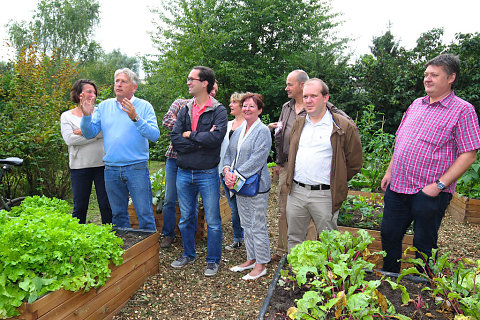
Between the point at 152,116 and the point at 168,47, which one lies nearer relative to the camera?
the point at 152,116

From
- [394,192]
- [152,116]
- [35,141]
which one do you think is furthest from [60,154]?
[394,192]

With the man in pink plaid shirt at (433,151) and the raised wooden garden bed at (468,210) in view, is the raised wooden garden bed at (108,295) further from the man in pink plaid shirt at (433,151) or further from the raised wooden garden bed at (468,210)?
the raised wooden garden bed at (468,210)

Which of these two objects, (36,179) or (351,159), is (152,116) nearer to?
(351,159)

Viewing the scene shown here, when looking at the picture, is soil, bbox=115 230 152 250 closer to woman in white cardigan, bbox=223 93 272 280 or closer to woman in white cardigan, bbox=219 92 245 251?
woman in white cardigan, bbox=223 93 272 280

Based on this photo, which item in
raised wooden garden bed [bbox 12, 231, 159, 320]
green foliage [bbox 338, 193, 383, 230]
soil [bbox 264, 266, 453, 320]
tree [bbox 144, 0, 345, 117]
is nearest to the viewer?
soil [bbox 264, 266, 453, 320]

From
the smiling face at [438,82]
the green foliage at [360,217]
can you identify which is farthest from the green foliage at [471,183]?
the smiling face at [438,82]

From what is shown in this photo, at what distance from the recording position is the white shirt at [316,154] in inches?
111

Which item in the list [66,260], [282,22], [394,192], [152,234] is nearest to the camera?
[66,260]

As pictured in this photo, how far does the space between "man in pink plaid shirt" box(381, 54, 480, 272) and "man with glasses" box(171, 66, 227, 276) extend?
1.63 metres

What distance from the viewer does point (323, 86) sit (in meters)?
2.81

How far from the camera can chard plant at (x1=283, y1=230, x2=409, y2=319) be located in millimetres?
1675

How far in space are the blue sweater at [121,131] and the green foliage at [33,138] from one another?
2.35m

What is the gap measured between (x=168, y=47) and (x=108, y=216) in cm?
1118

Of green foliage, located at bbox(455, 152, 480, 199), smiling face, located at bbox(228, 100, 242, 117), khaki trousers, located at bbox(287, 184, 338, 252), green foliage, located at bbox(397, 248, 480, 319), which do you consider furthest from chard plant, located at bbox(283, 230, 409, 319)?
green foliage, located at bbox(455, 152, 480, 199)
